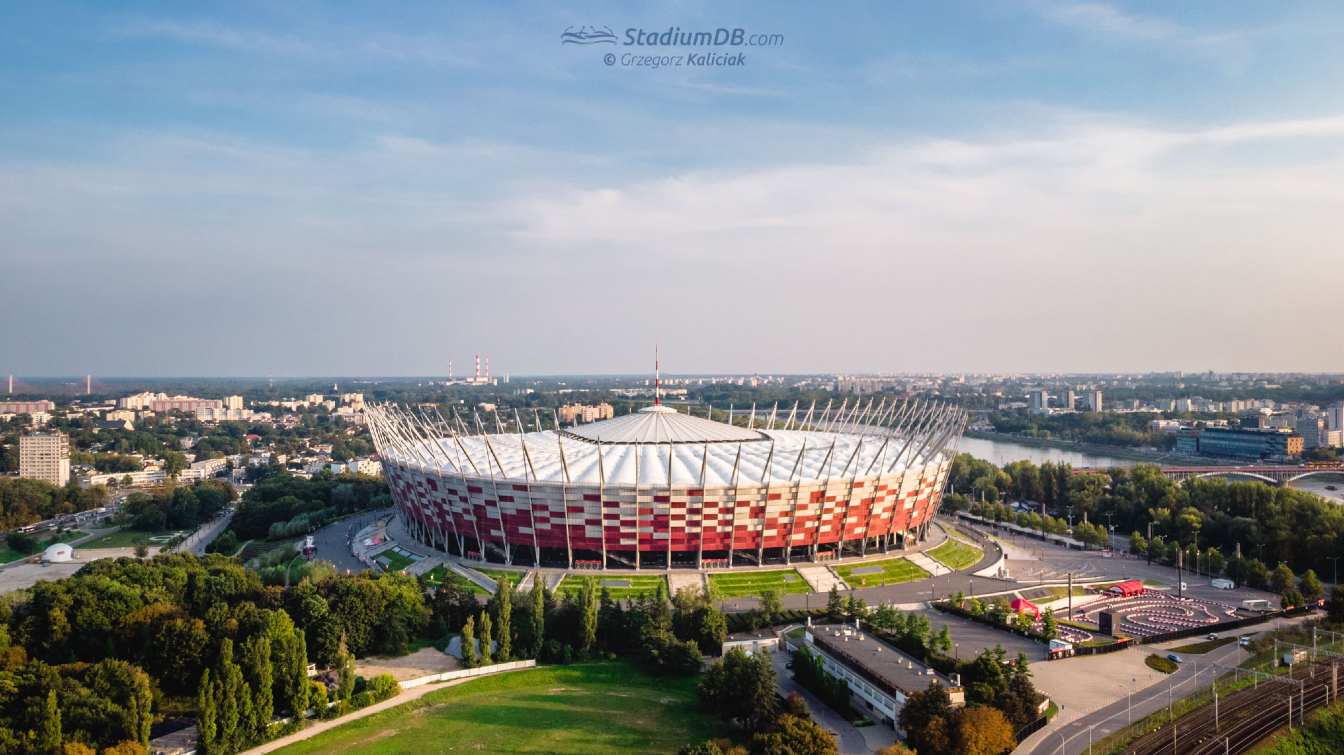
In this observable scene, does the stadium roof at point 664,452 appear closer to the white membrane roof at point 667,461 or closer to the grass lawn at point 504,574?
the white membrane roof at point 667,461

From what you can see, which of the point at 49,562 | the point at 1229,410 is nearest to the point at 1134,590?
the point at 49,562

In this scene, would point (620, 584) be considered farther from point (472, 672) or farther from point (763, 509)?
point (472, 672)

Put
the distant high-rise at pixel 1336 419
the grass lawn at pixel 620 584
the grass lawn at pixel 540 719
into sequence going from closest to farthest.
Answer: the grass lawn at pixel 540 719 → the grass lawn at pixel 620 584 → the distant high-rise at pixel 1336 419

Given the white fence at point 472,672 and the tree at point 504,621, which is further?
the tree at point 504,621

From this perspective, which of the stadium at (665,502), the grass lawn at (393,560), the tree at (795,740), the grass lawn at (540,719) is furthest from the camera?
the grass lawn at (393,560)

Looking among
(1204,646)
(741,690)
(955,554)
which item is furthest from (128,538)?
(1204,646)

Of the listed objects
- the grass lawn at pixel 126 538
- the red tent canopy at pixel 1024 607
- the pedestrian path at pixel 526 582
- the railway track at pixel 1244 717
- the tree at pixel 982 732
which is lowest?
the grass lawn at pixel 126 538

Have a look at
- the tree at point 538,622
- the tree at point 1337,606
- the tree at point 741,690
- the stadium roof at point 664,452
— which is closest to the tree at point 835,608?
the stadium roof at point 664,452
